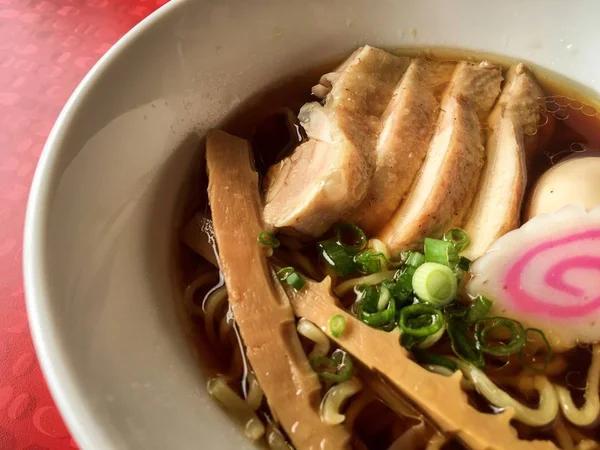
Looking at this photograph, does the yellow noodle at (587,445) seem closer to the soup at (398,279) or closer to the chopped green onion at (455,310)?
the soup at (398,279)

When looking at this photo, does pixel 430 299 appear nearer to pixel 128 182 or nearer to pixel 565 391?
pixel 565 391

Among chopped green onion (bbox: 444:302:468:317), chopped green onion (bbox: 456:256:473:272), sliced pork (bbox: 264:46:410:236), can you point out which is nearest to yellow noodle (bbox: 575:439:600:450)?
chopped green onion (bbox: 444:302:468:317)

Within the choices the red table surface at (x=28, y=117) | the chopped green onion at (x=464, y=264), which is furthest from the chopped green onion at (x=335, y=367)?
the red table surface at (x=28, y=117)

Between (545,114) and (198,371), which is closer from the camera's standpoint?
(198,371)

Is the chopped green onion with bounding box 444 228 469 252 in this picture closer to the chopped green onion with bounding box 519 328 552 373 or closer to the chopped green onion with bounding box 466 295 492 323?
the chopped green onion with bounding box 466 295 492 323

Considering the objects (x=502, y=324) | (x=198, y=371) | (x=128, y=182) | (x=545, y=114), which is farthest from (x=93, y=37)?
(x=502, y=324)

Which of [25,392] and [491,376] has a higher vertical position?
[491,376]
